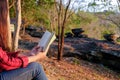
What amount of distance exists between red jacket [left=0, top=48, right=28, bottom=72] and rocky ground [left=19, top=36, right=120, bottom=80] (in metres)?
4.10

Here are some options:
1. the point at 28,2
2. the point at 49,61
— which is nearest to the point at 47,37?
the point at 49,61

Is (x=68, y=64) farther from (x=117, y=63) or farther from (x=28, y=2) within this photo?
(x=28, y=2)

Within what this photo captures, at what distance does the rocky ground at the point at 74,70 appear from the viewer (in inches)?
348

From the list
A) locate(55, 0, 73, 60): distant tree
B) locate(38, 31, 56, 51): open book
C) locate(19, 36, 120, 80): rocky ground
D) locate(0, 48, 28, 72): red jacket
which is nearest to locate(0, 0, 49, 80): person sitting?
locate(0, 48, 28, 72): red jacket

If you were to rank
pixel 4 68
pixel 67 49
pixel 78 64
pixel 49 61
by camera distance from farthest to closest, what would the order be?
pixel 67 49, pixel 78 64, pixel 49 61, pixel 4 68

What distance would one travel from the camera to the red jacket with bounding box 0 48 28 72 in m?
3.74

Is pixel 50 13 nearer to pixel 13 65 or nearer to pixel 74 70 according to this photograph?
pixel 74 70

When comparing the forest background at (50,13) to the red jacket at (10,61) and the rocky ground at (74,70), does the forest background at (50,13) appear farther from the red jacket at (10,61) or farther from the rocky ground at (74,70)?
the red jacket at (10,61)

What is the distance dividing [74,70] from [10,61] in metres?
6.19

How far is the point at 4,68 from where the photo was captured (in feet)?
12.4

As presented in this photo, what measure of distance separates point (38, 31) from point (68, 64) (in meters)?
8.99

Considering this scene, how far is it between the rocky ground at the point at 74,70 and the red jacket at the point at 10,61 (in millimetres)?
4100

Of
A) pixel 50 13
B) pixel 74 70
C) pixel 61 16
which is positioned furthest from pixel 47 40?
pixel 50 13

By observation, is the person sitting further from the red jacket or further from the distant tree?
the distant tree
